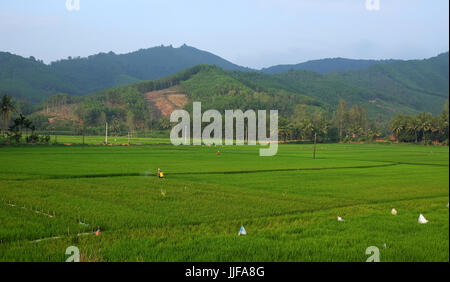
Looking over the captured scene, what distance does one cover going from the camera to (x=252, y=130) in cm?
10662

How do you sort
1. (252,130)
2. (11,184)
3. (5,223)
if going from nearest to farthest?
(5,223) → (11,184) → (252,130)

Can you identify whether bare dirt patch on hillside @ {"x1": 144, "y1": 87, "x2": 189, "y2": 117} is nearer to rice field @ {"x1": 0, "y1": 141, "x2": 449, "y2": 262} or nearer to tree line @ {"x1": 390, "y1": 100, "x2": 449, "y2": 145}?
tree line @ {"x1": 390, "y1": 100, "x2": 449, "y2": 145}

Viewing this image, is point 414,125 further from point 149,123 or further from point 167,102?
point 167,102

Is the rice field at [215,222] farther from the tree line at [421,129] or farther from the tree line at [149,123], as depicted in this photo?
the tree line at [421,129]

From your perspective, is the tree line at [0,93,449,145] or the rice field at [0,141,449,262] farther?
the tree line at [0,93,449,145]

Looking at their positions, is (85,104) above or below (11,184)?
above

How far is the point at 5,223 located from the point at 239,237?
233 inches

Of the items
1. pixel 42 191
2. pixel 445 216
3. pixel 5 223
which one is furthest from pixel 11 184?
pixel 445 216

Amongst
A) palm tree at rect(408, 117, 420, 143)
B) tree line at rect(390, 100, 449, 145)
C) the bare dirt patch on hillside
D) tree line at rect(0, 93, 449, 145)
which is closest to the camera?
tree line at rect(0, 93, 449, 145)

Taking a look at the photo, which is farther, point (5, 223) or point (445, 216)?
point (445, 216)

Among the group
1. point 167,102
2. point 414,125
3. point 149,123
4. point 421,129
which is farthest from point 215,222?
point 167,102

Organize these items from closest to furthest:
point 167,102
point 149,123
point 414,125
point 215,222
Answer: point 215,222 < point 414,125 < point 149,123 < point 167,102

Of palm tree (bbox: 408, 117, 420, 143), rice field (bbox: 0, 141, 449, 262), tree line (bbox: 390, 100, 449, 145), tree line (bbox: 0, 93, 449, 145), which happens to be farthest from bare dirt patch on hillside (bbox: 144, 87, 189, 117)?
rice field (bbox: 0, 141, 449, 262)
